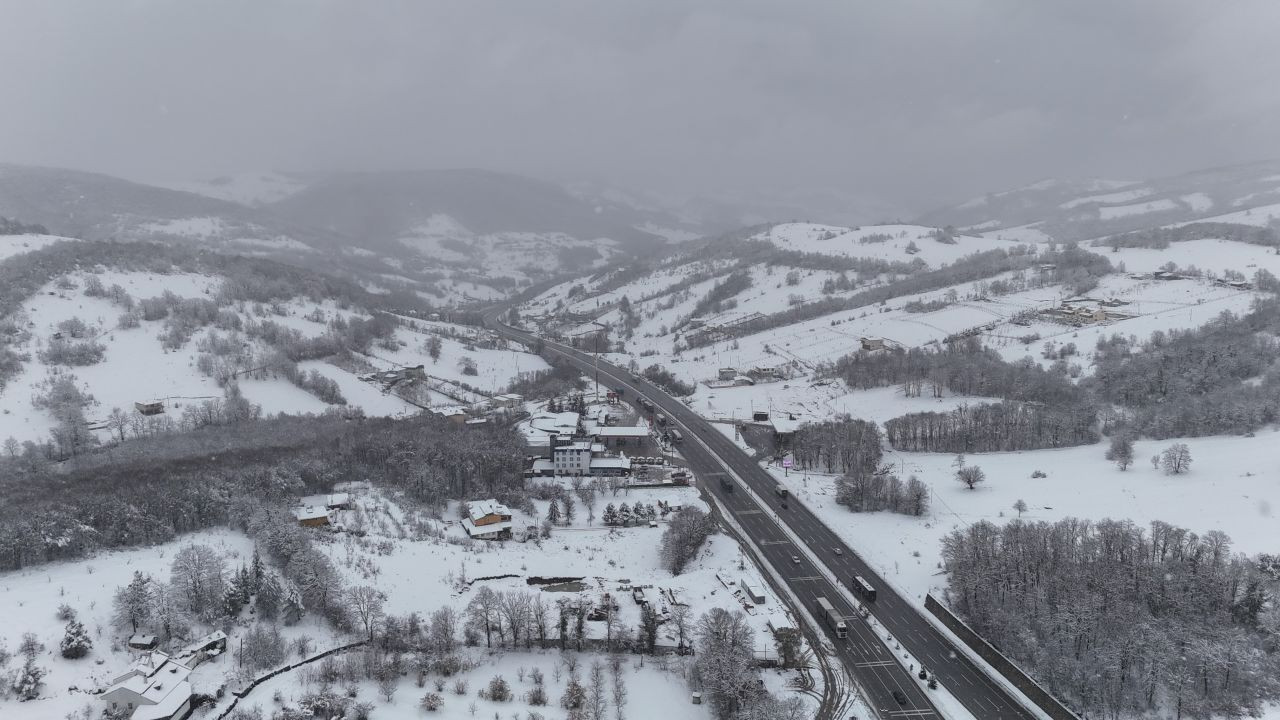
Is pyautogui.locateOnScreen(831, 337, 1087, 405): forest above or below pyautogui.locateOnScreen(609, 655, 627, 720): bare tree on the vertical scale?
above

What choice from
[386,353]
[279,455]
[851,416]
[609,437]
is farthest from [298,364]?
[851,416]

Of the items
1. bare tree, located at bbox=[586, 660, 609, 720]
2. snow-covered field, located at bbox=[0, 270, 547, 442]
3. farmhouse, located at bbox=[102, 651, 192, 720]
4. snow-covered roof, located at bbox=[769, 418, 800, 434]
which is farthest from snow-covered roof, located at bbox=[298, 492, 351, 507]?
snow-covered roof, located at bbox=[769, 418, 800, 434]

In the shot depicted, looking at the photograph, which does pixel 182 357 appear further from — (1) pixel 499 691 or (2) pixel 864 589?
(2) pixel 864 589

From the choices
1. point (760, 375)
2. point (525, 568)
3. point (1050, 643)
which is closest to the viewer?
point (1050, 643)

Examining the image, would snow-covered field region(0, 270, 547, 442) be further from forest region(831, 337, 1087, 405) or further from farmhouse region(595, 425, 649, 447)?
forest region(831, 337, 1087, 405)

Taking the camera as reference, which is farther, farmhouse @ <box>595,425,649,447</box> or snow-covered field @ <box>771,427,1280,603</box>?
farmhouse @ <box>595,425,649,447</box>

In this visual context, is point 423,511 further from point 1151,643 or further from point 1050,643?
point 1151,643
